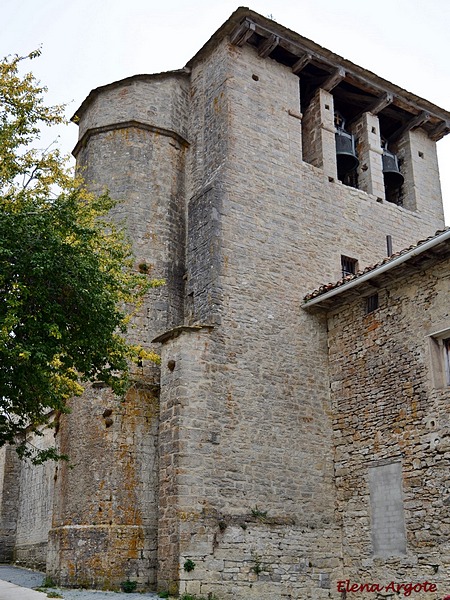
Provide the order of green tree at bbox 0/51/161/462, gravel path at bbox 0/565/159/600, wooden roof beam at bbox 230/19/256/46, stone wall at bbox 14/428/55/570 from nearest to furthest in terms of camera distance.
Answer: green tree at bbox 0/51/161/462
gravel path at bbox 0/565/159/600
wooden roof beam at bbox 230/19/256/46
stone wall at bbox 14/428/55/570

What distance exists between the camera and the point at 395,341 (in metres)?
13.0

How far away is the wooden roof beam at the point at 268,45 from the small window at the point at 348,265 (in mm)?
5028

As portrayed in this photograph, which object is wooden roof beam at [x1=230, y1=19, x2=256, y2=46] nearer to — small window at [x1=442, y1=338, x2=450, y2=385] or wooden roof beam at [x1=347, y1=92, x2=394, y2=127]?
wooden roof beam at [x1=347, y1=92, x2=394, y2=127]

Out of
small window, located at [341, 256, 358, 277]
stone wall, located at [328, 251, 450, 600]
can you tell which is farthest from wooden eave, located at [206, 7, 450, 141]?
stone wall, located at [328, 251, 450, 600]

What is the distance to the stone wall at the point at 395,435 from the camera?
11625 mm

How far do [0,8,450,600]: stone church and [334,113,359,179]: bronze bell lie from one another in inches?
4.0

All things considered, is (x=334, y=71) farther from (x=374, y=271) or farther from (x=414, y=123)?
(x=374, y=271)

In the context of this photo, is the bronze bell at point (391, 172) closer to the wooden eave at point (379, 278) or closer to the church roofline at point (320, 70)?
the church roofline at point (320, 70)

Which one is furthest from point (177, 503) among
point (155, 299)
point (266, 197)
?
point (266, 197)

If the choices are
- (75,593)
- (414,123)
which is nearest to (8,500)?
(75,593)

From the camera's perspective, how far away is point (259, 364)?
13.4 metres

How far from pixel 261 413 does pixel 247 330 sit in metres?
1.59

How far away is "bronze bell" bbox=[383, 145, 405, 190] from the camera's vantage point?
1780cm

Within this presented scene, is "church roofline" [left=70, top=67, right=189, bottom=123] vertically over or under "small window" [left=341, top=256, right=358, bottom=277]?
over
